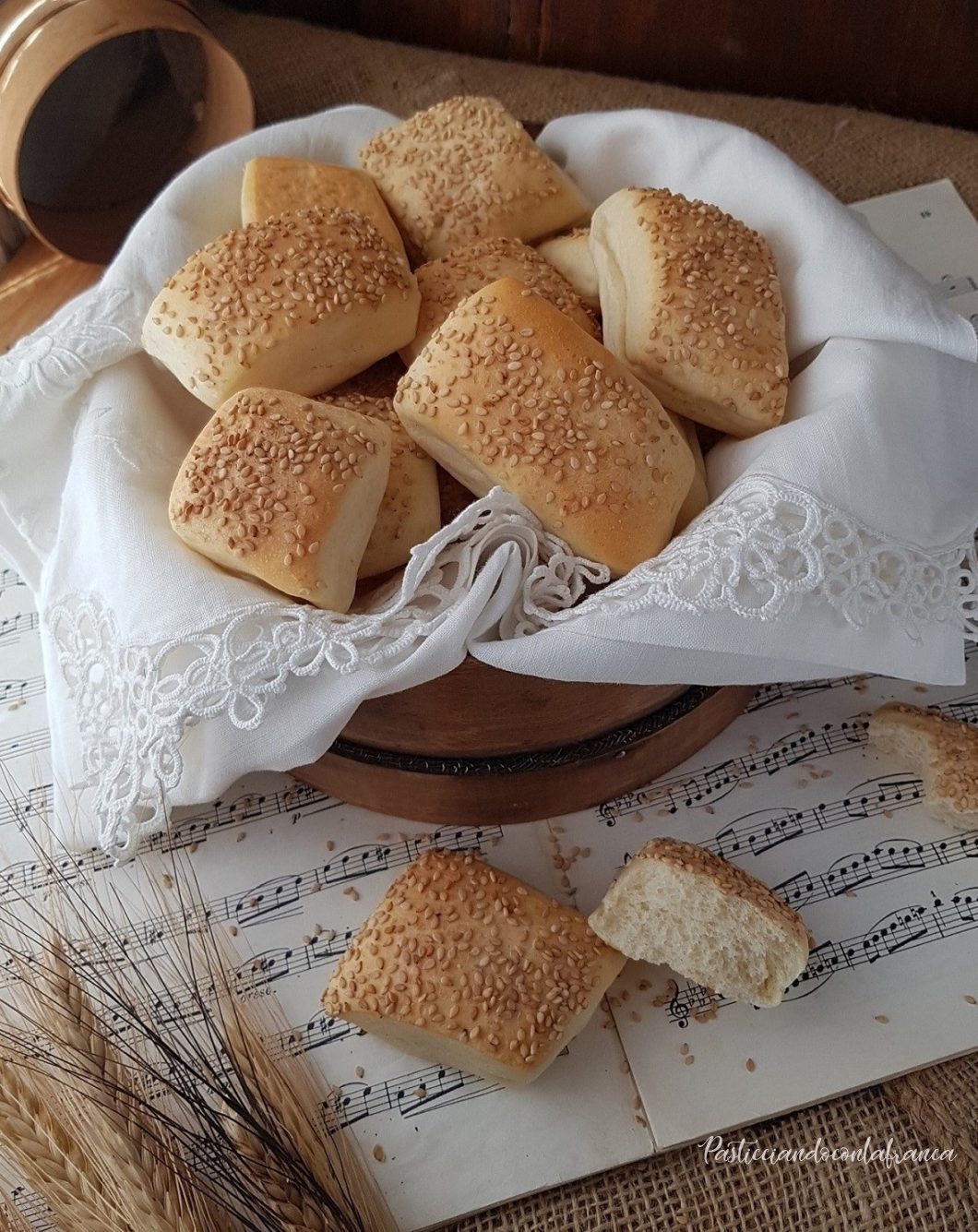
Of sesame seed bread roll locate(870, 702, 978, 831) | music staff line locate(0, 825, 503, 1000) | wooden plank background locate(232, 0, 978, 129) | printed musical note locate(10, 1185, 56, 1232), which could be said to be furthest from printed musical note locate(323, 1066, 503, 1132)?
wooden plank background locate(232, 0, 978, 129)

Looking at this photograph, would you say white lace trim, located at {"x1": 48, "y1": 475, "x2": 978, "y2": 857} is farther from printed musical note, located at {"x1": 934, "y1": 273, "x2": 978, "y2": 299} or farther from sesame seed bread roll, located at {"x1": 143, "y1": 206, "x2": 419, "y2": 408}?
printed musical note, located at {"x1": 934, "y1": 273, "x2": 978, "y2": 299}

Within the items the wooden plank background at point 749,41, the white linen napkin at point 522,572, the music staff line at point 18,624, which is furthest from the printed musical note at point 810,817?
the wooden plank background at point 749,41

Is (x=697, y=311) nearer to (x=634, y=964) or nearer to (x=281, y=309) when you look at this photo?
(x=281, y=309)

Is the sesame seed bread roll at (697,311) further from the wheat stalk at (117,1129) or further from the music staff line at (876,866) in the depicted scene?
the wheat stalk at (117,1129)

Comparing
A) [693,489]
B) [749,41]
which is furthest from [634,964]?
[749,41]

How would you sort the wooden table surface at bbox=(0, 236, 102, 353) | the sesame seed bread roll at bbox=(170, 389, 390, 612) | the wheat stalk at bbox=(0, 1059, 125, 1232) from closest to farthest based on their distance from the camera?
the wheat stalk at bbox=(0, 1059, 125, 1232), the sesame seed bread roll at bbox=(170, 389, 390, 612), the wooden table surface at bbox=(0, 236, 102, 353)

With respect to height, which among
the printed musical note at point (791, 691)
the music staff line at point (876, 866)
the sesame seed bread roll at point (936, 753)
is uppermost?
the sesame seed bread roll at point (936, 753)
